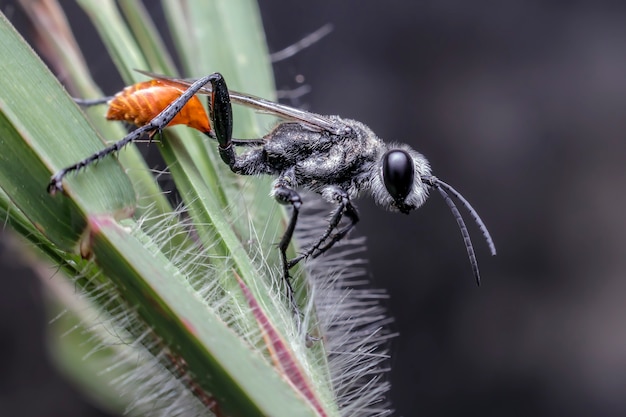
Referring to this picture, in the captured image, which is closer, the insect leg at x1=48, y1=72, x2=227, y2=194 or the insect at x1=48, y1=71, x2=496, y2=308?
the insect leg at x1=48, y1=72, x2=227, y2=194

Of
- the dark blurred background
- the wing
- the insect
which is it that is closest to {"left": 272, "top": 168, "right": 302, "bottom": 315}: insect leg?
the insect

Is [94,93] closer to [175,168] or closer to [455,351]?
[175,168]

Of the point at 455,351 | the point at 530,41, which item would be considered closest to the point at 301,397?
the point at 455,351

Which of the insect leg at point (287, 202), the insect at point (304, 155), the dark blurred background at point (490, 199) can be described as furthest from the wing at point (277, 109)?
the dark blurred background at point (490, 199)

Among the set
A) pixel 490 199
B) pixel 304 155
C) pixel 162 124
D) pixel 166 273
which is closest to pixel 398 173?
pixel 304 155

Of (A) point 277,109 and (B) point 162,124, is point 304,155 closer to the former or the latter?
(A) point 277,109

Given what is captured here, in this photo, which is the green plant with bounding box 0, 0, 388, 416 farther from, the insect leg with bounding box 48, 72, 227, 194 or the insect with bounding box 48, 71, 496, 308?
the insect with bounding box 48, 71, 496, 308

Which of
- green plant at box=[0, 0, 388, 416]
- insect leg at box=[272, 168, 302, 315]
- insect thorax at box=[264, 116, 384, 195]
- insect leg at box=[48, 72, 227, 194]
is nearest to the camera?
green plant at box=[0, 0, 388, 416]
